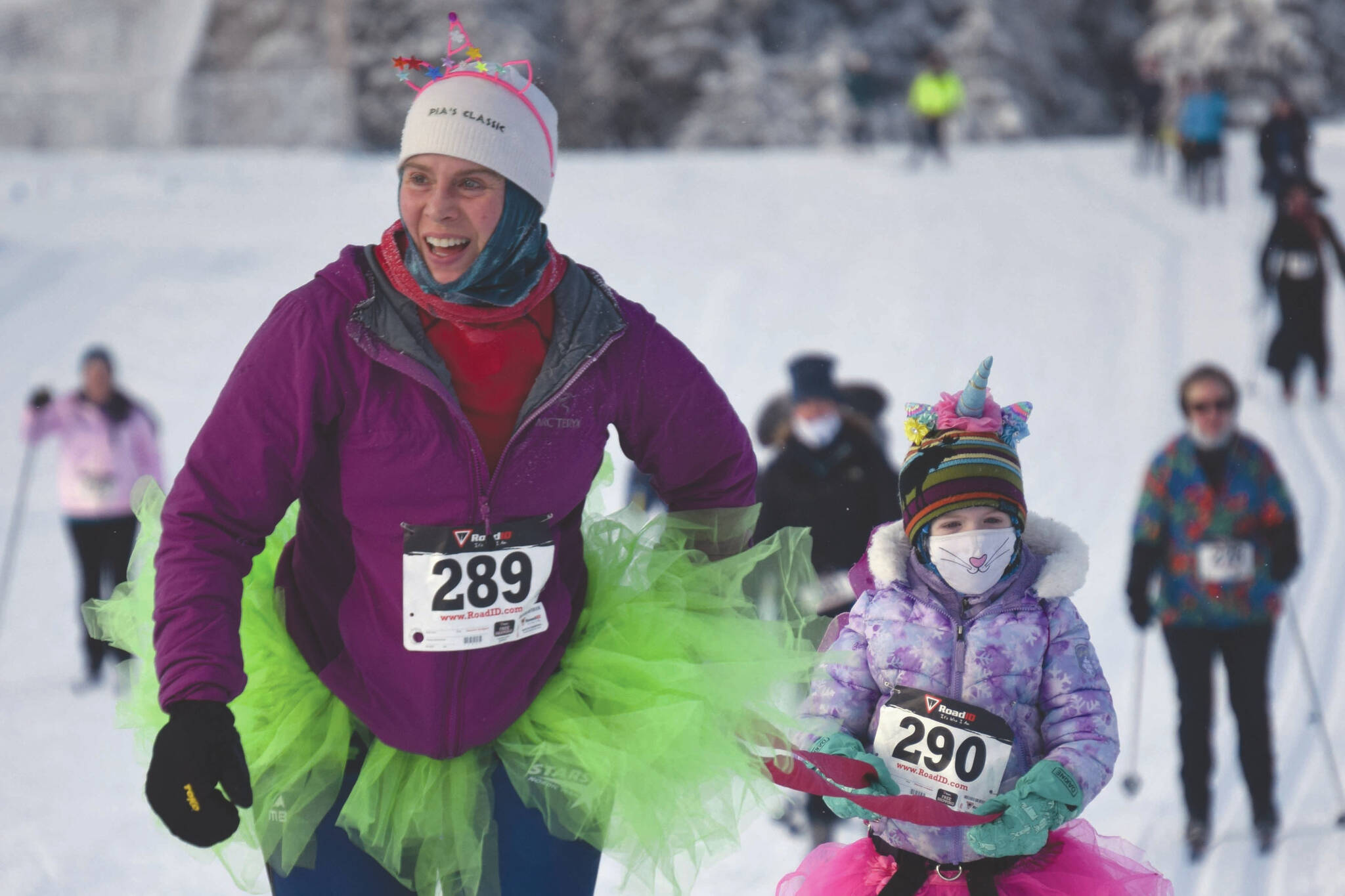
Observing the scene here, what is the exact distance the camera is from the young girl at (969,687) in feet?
9.00

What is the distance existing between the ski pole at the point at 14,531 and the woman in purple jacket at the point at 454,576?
6506 mm

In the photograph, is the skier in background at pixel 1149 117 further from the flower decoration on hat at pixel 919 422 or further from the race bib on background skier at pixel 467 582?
the race bib on background skier at pixel 467 582

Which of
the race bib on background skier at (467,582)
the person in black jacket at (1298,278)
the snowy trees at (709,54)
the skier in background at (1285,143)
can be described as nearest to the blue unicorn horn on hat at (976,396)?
the race bib on background skier at (467,582)

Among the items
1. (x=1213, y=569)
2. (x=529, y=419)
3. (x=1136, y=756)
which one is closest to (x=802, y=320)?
(x=1136, y=756)

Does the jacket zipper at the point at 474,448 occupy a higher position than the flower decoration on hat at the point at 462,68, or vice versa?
the flower decoration on hat at the point at 462,68

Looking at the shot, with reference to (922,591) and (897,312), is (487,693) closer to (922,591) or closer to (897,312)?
(922,591)

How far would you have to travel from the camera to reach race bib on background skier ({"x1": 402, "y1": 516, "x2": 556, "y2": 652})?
2467 millimetres

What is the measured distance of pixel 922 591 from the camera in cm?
289

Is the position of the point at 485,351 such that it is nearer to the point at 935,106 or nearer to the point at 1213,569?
the point at 1213,569

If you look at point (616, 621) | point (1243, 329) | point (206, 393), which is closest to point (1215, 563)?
point (616, 621)

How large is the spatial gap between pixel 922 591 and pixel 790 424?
3113mm

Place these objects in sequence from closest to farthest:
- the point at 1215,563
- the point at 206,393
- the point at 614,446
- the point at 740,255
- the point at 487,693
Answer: the point at 487,693 → the point at 1215,563 → the point at 614,446 → the point at 206,393 → the point at 740,255

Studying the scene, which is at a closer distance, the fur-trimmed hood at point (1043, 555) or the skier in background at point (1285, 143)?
the fur-trimmed hood at point (1043, 555)

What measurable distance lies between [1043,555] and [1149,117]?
793 inches
